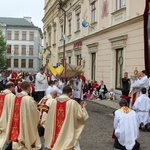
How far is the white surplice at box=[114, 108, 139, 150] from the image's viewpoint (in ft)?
→ 23.4

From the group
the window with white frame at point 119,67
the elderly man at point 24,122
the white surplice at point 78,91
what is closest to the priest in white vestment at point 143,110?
the elderly man at point 24,122

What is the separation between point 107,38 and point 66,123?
13423mm

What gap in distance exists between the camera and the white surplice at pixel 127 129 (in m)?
7.14

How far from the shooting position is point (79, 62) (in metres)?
25.8

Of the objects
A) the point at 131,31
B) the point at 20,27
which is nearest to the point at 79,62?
the point at 131,31

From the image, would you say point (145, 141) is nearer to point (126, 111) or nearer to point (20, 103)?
point (126, 111)

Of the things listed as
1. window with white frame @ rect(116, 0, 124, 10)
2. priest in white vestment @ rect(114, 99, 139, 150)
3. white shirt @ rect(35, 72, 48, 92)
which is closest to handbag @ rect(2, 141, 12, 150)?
priest in white vestment @ rect(114, 99, 139, 150)

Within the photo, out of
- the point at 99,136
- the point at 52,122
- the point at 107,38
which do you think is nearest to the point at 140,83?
the point at 99,136

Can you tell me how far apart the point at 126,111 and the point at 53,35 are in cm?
3170

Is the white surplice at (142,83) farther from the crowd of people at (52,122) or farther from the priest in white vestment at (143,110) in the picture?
the crowd of people at (52,122)

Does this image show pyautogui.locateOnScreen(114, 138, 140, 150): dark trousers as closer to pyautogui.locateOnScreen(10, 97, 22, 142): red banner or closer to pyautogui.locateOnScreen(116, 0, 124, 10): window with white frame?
pyautogui.locateOnScreen(10, 97, 22, 142): red banner

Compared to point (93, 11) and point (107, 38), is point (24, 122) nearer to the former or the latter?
point (107, 38)

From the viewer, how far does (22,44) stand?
74750mm

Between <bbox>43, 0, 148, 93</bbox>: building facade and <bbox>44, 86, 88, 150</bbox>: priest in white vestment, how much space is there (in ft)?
29.5
